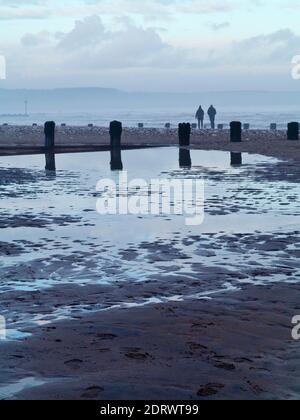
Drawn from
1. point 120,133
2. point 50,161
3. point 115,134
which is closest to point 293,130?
point 120,133

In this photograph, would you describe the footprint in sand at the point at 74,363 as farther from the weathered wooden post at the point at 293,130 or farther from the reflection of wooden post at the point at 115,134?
the weathered wooden post at the point at 293,130

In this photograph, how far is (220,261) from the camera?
8.44 meters

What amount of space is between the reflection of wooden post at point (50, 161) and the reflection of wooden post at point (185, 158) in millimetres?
3583

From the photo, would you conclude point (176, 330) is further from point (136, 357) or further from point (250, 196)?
point (250, 196)

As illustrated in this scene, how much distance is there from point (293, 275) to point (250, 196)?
6.62 meters

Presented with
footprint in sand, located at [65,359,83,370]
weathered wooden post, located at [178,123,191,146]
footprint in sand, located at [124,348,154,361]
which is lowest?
footprint in sand, located at [124,348,154,361]

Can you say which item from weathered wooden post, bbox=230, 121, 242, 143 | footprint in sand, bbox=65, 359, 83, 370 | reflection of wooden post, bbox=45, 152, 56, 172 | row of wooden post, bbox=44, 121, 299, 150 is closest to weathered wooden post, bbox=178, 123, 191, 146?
row of wooden post, bbox=44, 121, 299, 150

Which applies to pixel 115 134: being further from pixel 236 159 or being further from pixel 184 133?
pixel 236 159

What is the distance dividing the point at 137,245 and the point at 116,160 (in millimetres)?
15094

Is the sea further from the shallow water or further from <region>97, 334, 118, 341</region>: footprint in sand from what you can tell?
<region>97, 334, 118, 341</region>: footprint in sand

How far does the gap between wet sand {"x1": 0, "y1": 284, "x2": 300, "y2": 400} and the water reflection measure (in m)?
14.6

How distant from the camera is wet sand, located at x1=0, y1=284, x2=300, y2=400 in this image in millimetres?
4641

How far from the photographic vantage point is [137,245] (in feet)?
31.1

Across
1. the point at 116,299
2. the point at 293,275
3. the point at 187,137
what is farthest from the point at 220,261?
the point at 187,137
